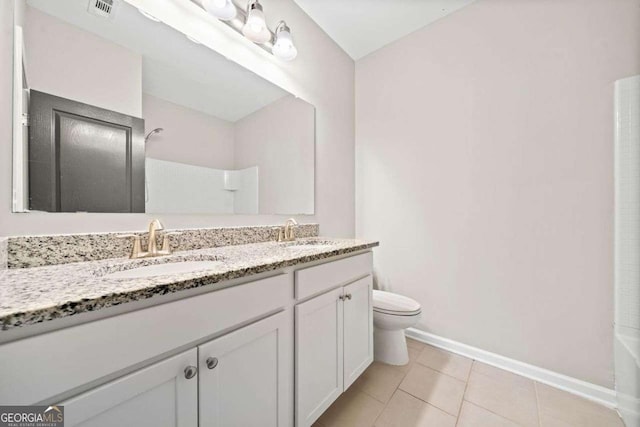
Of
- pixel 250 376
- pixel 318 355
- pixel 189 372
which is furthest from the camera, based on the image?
pixel 318 355

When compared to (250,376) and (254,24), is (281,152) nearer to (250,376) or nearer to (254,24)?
(254,24)

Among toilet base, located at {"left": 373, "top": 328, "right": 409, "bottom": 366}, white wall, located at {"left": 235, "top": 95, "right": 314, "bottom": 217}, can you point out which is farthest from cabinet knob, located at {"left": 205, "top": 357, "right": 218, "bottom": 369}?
toilet base, located at {"left": 373, "top": 328, "right": 409, "bottom": 366}

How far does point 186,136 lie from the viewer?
3.94 ft

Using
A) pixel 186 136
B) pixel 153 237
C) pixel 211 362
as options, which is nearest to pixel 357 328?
pixel 211 362

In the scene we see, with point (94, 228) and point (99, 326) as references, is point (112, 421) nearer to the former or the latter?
point (99, 326)

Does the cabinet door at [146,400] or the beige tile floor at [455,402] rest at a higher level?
the cabinet door at [146,400]

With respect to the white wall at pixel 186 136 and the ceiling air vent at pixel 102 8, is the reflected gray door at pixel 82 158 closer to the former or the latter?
the white wall at pixel 186 136

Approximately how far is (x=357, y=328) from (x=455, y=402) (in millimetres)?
660

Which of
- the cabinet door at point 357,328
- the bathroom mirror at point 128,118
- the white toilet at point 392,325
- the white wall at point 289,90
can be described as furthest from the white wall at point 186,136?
the white toilet at point 392,325

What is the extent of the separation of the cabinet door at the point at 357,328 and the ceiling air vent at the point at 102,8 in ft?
5.12

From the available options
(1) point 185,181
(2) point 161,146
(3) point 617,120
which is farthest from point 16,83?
(3) point 617,120

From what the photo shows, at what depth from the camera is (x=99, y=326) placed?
0.51 meters

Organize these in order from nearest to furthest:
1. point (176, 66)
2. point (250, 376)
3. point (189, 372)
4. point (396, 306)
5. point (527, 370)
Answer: point (189, 372) < point (250, 376) < point (176, 66) < point (527, 370) < point (396, 306)

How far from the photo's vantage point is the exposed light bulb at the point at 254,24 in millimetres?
1338
